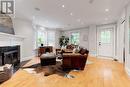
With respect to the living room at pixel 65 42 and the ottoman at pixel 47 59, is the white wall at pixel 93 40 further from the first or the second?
the ottoman at pixel 47 59

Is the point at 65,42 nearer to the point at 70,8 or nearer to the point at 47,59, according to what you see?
the point at 47,59

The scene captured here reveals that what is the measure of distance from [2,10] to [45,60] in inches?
112

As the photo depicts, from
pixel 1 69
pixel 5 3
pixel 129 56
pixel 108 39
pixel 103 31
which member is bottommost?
pixel 1 69

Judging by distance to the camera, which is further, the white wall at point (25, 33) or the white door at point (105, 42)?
the white door at point (105, 42)

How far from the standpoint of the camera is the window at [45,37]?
8980 millimetres

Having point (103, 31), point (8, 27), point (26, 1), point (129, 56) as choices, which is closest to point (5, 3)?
point (26, 1)

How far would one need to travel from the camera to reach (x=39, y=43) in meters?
8.94

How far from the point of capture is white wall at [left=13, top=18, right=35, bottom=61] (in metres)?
6.37

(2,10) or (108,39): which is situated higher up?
(2,10)

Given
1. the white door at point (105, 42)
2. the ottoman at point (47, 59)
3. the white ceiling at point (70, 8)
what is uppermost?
the white ceiling at point (70, 8)

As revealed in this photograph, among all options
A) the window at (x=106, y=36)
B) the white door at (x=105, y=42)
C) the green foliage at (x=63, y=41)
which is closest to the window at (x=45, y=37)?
the green foliage at (x=63, y=41)

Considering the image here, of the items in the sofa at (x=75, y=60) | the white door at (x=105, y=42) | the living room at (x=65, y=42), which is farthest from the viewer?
the white door at (x=105, y=42)

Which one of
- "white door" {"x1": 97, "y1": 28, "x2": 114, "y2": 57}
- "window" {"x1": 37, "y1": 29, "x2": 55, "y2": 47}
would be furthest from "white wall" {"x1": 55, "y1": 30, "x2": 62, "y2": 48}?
→ "white door" {"x1": 97, "y1": 28, "x2": 114, "y2": 57}

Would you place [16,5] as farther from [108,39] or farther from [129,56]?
[108,39]
